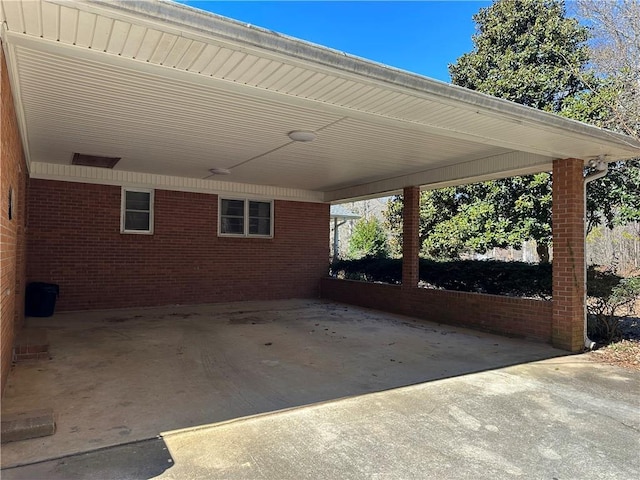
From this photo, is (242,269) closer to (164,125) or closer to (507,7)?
(164,125)

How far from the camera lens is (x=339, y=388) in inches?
175

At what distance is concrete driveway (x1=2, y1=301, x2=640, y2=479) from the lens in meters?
2.88

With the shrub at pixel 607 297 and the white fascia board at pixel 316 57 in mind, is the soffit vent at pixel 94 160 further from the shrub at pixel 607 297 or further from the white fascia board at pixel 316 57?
the shrub at pixel 607 297

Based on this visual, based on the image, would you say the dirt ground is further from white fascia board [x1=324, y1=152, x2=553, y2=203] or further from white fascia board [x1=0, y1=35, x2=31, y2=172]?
white fascia board [x1=0, y1=35, x2=31, y2=172]

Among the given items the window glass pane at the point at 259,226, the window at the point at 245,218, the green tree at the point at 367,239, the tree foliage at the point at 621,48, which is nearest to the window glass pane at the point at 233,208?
the window at the point at 245,218

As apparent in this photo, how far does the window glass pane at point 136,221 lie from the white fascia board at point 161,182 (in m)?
0.67

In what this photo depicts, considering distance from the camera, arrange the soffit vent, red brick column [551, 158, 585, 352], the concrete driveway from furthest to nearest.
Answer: the soffit vent → red brick column [551, 158, 585, 352] → the concrete driveway

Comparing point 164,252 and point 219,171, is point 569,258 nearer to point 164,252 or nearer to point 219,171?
point 219,171

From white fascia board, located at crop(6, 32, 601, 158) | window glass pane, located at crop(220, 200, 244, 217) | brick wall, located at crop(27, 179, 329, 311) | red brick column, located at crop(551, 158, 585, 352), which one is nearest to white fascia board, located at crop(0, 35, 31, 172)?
white fascia board, located at crop(6, 32, 601, 158)

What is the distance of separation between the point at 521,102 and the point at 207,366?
1085 cm

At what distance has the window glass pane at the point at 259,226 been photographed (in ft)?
38.2

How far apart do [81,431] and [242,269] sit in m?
8.02

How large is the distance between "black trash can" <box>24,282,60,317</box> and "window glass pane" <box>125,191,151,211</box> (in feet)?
8.35

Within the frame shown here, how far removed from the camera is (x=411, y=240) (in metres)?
9.59
